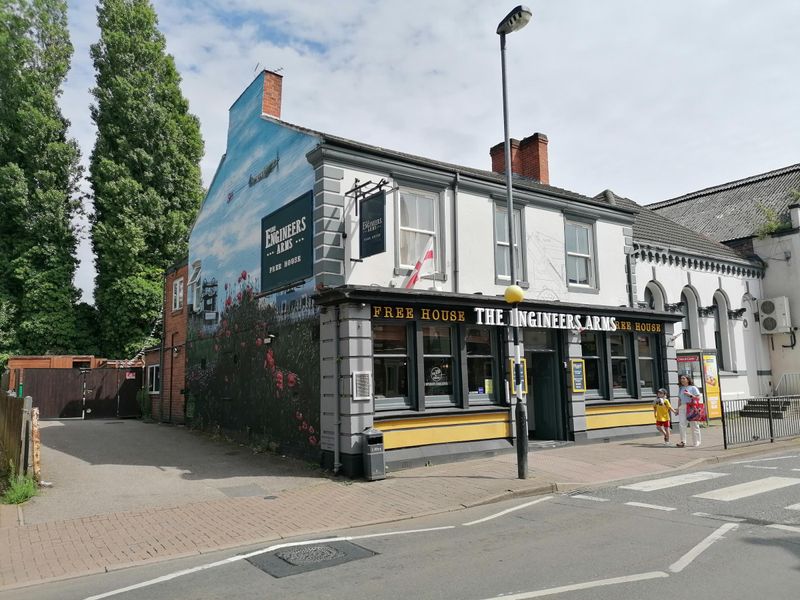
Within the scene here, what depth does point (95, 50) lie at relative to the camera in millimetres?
32594

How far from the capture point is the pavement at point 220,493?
7746mm

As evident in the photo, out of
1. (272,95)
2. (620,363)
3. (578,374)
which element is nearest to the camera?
(578,374)

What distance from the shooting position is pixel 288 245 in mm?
14469

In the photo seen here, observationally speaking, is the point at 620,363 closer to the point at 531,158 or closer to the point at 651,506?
the point at 531,158

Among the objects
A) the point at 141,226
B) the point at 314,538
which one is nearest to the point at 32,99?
the point at 141,226

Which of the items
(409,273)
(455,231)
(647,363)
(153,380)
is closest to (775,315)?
(647,363)

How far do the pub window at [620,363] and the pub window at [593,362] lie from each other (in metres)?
0.50

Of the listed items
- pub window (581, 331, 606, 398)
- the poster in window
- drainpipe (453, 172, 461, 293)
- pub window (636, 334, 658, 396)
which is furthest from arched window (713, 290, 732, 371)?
drainpipe (453, 172, 461, 293)

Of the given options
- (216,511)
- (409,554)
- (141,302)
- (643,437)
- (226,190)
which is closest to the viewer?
(409,554)

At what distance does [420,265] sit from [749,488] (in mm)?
7778

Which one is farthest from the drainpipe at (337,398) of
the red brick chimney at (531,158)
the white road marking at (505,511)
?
the red brick chimney at (531,158)

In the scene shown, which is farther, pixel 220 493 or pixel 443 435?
pixel 443 435

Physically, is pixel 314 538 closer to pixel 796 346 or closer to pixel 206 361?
pixel 206 361

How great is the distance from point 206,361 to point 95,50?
22763 mm
